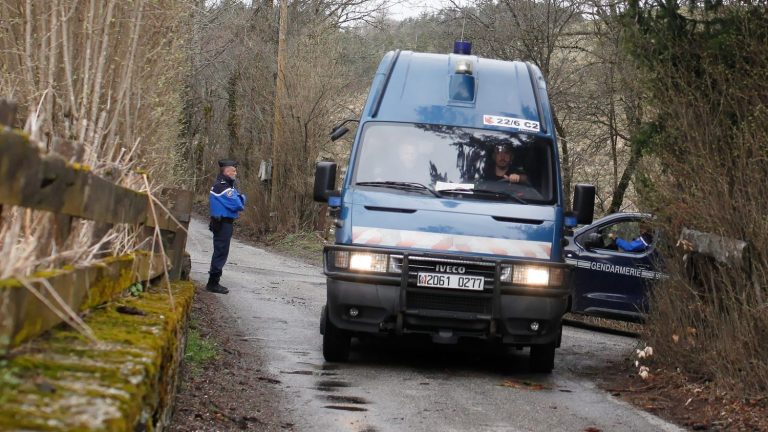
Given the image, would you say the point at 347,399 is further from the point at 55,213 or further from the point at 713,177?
the point at 55,213

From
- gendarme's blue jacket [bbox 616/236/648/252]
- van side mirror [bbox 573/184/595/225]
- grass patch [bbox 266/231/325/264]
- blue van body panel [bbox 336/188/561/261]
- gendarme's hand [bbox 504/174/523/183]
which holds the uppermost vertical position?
gendarme's hand [bbox 504/174/523/183]

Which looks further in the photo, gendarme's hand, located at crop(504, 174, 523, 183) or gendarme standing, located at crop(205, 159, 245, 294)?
gendarme standing, located at crop(205, 159, 245, 294)

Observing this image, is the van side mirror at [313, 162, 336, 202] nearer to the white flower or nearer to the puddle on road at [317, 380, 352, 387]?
the puddle on road at [317, 380, 352, 387]

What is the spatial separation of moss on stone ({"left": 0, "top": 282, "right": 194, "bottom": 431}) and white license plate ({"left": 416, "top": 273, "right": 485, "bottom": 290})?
4091 millimetres

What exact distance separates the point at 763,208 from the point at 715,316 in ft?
3.75

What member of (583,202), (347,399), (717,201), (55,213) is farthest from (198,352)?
(55,213)

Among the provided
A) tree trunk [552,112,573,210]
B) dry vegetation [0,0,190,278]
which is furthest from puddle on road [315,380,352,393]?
tree trunk [552,112,573,210]

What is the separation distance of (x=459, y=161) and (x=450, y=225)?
0.84 meters

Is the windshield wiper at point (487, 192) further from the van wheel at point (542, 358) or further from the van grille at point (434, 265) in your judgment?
the van wheel at point (542, 358)

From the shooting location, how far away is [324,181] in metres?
9.70

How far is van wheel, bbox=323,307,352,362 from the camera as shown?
9.42 meters

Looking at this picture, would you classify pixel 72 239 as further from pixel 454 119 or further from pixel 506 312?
pixel 454 119

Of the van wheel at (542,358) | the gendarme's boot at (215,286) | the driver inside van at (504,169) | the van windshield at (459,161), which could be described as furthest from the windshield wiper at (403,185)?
the gendarme's boot at (215,286)

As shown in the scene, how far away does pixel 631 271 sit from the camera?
43.3ft
